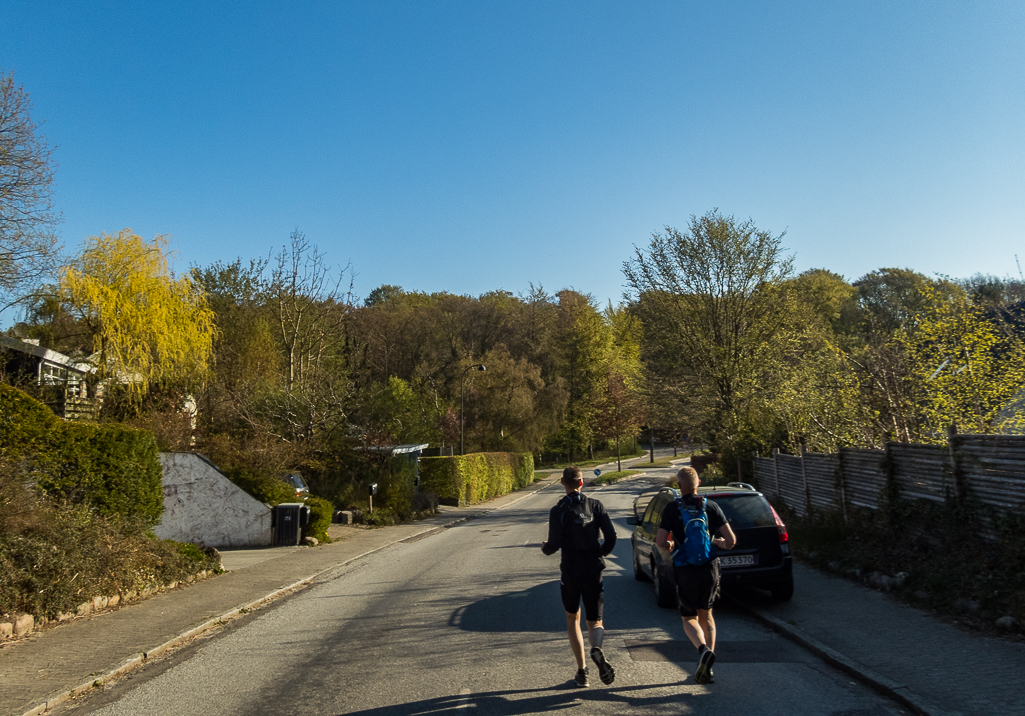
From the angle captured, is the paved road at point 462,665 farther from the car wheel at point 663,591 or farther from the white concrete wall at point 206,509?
the white concrete wall at point 206,509

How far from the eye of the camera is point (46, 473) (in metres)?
11.8

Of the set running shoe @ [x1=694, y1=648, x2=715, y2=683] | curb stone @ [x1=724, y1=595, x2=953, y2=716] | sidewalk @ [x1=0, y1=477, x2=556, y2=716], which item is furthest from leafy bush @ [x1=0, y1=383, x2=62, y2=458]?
curb stone @ [x1=724, y1=595, x2=953, y2=716]

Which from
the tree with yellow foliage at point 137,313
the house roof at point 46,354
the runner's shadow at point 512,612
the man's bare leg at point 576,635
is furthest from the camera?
the tree with yellow foliage at point 137,313

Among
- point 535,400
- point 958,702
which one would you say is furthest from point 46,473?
point 535,400

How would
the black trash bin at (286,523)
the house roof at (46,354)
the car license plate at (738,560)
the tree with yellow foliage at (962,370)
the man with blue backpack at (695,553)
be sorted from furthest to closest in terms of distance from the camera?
the house roof at (46,354) → the black trash bin at (286,523) → the tree with yellow foliage at (962,370) → the car license plate at (738,560) → the man with blue backpack at (695,553)

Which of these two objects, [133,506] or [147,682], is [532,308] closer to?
[133,506]

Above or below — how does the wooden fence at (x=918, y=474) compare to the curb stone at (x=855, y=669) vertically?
above

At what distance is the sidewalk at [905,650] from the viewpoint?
17.4ft

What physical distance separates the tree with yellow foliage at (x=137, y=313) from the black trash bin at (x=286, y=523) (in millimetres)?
7788

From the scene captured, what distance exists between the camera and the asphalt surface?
221 inches

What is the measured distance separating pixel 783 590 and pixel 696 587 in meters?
4.05

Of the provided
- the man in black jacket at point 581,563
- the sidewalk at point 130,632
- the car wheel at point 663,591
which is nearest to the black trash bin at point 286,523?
the sidewalk at point 130,632

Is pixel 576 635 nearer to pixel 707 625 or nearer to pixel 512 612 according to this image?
pixel 707 625

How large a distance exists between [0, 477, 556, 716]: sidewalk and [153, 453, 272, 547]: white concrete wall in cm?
228
